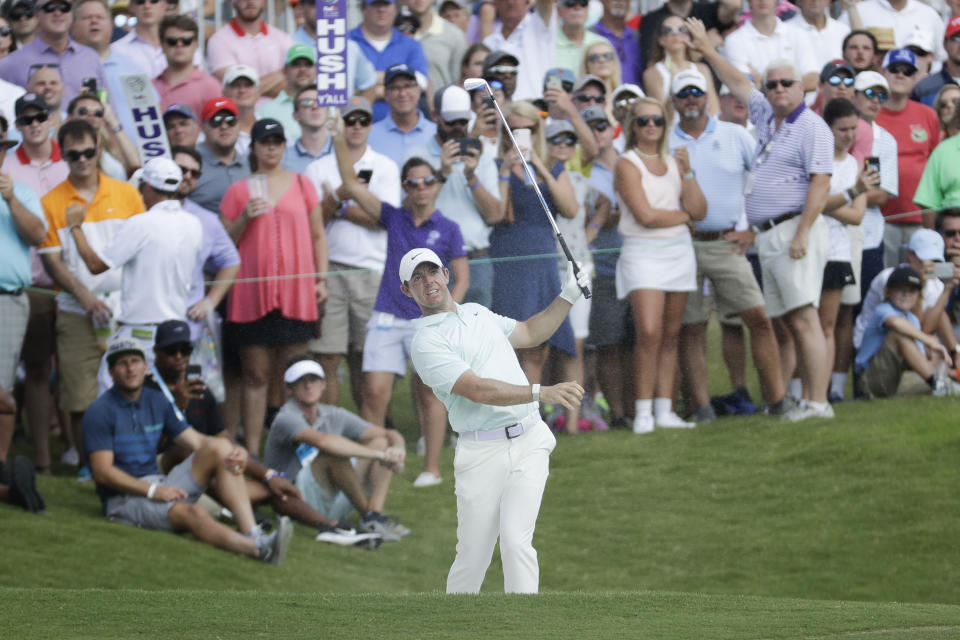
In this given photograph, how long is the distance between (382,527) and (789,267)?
342cm

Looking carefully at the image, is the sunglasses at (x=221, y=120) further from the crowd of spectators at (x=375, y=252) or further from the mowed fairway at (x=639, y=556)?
the mowed fairway at (x=639, y=556)

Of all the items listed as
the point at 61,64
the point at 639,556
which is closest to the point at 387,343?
the point at 639,556

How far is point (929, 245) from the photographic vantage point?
12.0 m

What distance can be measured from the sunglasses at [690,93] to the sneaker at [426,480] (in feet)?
10.8

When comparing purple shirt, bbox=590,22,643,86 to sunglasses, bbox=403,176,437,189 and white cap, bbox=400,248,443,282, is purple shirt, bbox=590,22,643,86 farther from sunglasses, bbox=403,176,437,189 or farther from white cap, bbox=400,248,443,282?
white cap, bbox=400,248,443,282

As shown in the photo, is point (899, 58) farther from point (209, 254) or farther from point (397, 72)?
point (209, 254)

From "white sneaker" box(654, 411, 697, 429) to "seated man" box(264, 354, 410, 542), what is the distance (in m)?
2.02

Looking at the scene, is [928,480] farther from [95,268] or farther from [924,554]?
[95,268]

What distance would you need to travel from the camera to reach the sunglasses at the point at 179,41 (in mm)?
12281


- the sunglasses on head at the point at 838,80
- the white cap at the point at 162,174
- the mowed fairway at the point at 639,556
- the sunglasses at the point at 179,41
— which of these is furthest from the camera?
the sunglasses on head at the point at 838,80

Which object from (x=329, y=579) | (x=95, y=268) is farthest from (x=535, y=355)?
(x=95, y=268)

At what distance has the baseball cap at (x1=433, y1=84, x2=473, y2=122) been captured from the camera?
11.5 meters

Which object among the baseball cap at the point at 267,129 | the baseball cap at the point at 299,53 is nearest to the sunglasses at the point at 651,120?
the baseball cap at the point at 267,129

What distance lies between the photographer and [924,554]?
987cm
